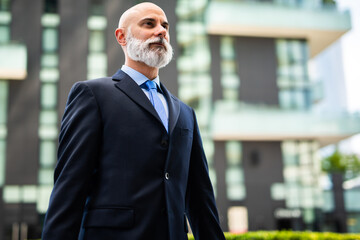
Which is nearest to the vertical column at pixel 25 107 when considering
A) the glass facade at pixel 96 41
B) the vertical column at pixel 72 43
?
the vertical column at pixel 72 43

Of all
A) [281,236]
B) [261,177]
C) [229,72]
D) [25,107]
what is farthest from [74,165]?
[229,72]

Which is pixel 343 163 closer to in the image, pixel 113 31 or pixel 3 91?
pixel 113 31

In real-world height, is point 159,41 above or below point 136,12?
below

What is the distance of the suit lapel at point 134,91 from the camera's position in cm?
238

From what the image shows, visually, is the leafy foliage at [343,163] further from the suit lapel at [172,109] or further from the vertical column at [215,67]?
the suit lapel at [172,109]

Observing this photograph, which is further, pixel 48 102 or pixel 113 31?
pixel 113 31

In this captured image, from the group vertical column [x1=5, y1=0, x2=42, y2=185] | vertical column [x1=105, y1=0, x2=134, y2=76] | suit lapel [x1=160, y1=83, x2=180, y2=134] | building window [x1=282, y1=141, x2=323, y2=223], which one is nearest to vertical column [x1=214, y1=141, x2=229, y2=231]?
building window [x1=282, y1=141, x2=323, y2=223]

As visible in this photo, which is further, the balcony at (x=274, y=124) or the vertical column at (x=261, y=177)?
the vertical column at (x=261, y=177)

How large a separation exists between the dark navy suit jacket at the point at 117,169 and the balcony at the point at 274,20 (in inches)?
944

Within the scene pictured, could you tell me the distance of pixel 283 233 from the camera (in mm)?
6957

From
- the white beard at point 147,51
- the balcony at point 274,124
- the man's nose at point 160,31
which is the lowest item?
the white beard at point 147,51

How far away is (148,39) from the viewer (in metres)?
2.53

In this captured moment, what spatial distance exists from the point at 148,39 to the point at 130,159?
0.76 meters

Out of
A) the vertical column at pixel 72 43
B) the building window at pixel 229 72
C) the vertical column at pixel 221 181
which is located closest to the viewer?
the vertical column at pixel 72 43
